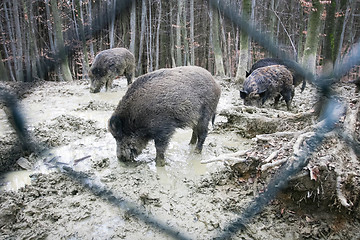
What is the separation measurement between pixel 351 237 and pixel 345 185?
1.33 ft

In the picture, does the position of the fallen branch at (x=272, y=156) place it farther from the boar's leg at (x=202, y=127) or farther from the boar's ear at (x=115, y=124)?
the boar's ear at (x=115, y=124)

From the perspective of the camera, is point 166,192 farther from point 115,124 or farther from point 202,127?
point 202,127

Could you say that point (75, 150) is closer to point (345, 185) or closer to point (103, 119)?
point (103, 119)

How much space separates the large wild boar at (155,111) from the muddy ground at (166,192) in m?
0.35

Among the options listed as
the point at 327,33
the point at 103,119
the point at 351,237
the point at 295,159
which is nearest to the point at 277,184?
the point at 295,159

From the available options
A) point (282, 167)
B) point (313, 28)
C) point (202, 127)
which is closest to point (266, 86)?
point (202, 127)

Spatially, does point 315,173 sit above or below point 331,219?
above

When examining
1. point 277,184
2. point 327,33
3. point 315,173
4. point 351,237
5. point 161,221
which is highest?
point 327,33

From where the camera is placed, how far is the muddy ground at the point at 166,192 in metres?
2.26

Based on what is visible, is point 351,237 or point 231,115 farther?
point 231,115

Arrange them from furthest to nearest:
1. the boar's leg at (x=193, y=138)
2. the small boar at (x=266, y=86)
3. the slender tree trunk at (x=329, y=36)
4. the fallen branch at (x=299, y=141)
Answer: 1. the small boar at (x=266, y=86)
2. the boar's leg at (x=193, y=138)
3. the fallen branch at (x=299, y=141)
4. the slender tree trunk at (x=329, y=36)

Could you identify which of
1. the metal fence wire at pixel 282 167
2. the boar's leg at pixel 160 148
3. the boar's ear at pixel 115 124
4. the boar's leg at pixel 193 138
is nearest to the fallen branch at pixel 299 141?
the metal fence wire at pixel 282 167

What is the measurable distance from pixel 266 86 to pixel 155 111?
3784 millimetres

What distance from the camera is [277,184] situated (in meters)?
2.38
